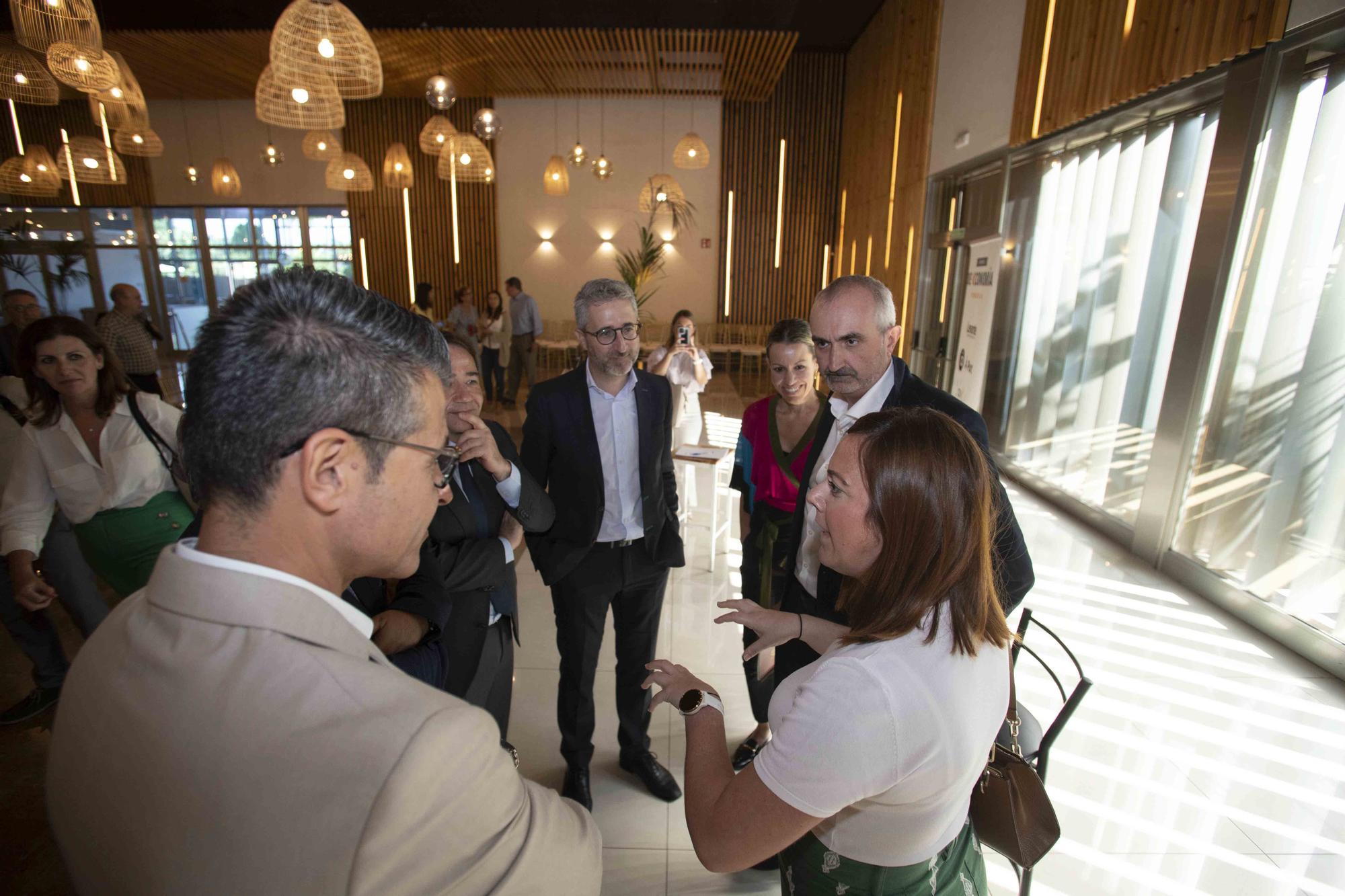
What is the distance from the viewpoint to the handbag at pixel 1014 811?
55.2 inches

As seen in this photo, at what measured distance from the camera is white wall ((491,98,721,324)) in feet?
42.4

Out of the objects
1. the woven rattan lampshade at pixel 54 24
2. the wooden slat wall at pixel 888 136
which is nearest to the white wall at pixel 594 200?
the wooden slat wall at pixel 888 136

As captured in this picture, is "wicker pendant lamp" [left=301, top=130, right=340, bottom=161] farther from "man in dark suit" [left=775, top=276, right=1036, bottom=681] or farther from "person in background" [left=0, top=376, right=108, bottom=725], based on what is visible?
"man in dark suit" [left=775, top=276, right=1036, bottom=681]

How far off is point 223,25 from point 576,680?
11.2 metres

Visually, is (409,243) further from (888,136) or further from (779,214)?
(888,136)

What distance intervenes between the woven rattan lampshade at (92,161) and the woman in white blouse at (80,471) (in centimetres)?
370

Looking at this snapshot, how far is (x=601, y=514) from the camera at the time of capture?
2379mm

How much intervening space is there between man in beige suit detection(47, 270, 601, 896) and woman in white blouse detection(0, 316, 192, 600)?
2168 millimetres


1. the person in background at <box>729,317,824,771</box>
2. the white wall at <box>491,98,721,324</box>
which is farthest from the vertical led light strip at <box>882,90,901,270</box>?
the person in background at <box>729,317,824,771</box>

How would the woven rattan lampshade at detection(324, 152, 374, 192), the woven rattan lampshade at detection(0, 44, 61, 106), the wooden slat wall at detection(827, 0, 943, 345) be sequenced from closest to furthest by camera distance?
the woven rattan lampshade at detection(0, 44, 61, 106), the woven rattan lampshade at detection(324, 152, 374, 192), the wooden slat wall at detection(827, 0, 943, 345)

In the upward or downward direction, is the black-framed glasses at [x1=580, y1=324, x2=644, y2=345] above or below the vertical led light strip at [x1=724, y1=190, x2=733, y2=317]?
below

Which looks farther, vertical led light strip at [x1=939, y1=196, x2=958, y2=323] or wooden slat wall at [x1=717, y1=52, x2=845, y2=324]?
wooden slat wall at [x1=717, y1=52, x2=845, y2=324]

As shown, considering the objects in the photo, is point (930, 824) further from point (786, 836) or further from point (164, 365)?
point (164, 365)

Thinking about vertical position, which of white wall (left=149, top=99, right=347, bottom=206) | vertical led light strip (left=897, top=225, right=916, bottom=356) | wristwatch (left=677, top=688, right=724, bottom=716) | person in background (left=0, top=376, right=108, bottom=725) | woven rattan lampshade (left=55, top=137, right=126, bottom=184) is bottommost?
person in background (left=0, top=376, right=108, bottom=725)
